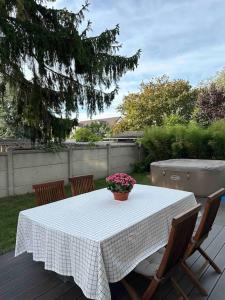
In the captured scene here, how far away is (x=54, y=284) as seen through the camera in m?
2.55

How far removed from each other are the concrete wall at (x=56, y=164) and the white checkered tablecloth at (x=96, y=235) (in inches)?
148

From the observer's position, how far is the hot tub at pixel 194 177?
235 inches

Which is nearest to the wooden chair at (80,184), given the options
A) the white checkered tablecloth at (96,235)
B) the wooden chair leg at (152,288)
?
the white checkered tablecloth at (96,235)

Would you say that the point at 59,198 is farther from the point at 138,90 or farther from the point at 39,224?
the point at 138,90

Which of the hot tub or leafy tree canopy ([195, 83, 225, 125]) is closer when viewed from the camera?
the hot tub

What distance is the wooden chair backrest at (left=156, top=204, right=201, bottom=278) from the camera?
1.83 metres

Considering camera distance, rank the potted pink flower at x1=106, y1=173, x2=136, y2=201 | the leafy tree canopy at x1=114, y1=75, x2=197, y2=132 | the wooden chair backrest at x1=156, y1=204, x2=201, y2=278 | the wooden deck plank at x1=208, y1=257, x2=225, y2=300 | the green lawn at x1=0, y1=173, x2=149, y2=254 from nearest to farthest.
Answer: the wooden chair backrest at x1=156, y1=204, x2=201, y2=278 < the wooden deck plank at x1=208, y1=257, x2=225, y2=300 < the potted pink flower at x1=106, y1=173, x2=136, y2=201 < the green lawn at x1=0, y1=173, x2=149, y2=254 < the leafy tree canopy at x1=114, y1=75, x2=197, y2=132

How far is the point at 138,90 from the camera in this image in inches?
846

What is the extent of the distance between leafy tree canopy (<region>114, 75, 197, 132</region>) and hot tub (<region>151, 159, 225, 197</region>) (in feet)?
44.5

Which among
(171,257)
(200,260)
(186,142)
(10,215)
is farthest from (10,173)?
(186,142)

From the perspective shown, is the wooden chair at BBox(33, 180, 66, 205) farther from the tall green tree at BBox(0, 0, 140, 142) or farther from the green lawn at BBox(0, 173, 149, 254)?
the tall green tree at BBox(0, 0, 140, 142)

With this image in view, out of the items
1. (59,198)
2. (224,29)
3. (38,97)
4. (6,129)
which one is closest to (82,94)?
(38,97)

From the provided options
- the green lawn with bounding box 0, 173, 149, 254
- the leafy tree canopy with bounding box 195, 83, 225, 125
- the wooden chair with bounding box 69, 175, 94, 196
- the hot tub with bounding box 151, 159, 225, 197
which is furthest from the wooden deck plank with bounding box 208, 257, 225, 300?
the leafy tree canopy with bounding box 195, 83, 225, 125

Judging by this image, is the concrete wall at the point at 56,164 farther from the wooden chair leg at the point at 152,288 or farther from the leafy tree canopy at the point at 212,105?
the leafy tree canopy at the point at 212,105
